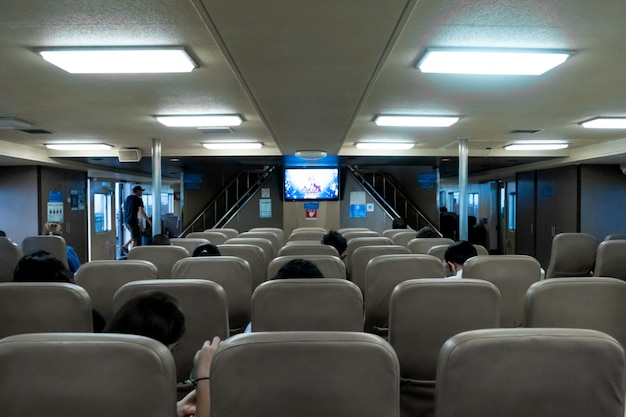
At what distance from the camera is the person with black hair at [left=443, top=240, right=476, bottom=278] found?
13.6 feet

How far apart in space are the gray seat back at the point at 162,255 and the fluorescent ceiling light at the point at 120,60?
6.01 feet

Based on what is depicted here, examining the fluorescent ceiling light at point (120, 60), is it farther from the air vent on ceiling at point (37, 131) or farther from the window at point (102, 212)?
the window at point (102, 212)

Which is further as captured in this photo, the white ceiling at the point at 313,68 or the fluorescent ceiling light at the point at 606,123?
the fluorescent ceiling light at the point at 606,123

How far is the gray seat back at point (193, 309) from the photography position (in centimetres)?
254

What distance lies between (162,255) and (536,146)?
8.07 meters

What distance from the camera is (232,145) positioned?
10.0 metres

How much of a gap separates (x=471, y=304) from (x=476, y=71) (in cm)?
231

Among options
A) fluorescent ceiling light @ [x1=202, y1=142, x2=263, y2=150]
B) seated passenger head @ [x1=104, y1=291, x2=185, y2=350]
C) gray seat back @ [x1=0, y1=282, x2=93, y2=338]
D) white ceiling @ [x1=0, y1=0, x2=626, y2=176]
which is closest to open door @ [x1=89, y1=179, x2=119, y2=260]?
fluorescent ceiling light @ [x1=202, y1=142, x2=263, y2=150]

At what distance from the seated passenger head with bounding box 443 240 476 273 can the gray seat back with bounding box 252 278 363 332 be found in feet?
6.46

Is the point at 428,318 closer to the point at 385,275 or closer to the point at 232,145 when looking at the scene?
the point at 385,275

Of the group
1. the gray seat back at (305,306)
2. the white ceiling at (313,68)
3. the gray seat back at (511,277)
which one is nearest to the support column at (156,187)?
the white ceiling at (313,68)

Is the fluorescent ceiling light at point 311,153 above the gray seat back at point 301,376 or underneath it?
above

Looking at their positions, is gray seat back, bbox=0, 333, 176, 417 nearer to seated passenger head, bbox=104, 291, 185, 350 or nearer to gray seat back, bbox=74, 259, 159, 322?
seated passenger head, bbox=104, 291, 185, 350

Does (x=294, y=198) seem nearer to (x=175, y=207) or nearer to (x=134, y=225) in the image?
(x=134, y=225)
